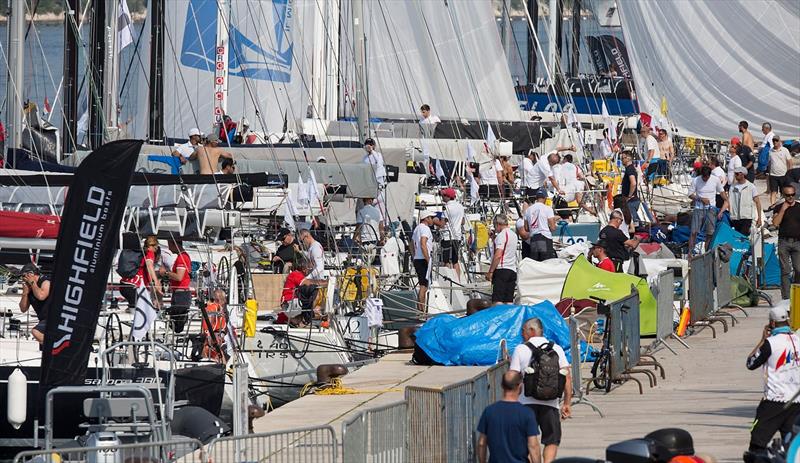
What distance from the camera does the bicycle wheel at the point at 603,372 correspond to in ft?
51.2

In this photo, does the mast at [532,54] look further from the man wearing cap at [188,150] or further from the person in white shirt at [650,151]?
the man wearing cap at [188,150]

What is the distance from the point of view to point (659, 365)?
16.4 meters

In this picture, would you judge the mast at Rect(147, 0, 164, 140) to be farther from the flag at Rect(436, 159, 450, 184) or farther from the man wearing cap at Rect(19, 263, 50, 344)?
the man wearing cap at Rect(19, 263, 50, 344)

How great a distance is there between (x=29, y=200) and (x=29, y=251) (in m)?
1.93

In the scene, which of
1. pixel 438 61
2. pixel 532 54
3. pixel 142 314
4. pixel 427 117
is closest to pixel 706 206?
pixel 427 117

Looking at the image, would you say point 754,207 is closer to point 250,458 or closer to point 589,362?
point 589,362

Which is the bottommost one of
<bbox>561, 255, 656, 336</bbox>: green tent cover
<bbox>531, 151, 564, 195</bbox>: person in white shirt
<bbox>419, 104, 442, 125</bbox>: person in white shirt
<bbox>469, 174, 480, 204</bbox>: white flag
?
<bbox>561, 255, 656, 336</bbox>: green tent cover

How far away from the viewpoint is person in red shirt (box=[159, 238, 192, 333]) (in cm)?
1680

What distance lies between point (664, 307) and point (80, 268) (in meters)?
7.32

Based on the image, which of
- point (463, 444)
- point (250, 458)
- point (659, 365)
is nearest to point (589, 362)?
Result: point (659, 365)

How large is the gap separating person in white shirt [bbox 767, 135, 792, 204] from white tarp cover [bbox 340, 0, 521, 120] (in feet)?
26.5

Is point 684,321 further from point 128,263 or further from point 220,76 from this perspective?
point 220,76

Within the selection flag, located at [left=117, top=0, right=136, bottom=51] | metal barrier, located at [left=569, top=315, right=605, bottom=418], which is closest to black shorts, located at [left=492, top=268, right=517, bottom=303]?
metal barrier, located at [left=569, top=315, right=605, bottom=418]

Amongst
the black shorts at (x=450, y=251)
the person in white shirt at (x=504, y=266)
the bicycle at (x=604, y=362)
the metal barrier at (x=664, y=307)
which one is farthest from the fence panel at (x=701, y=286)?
the black shorts at (x=450, y=251)
